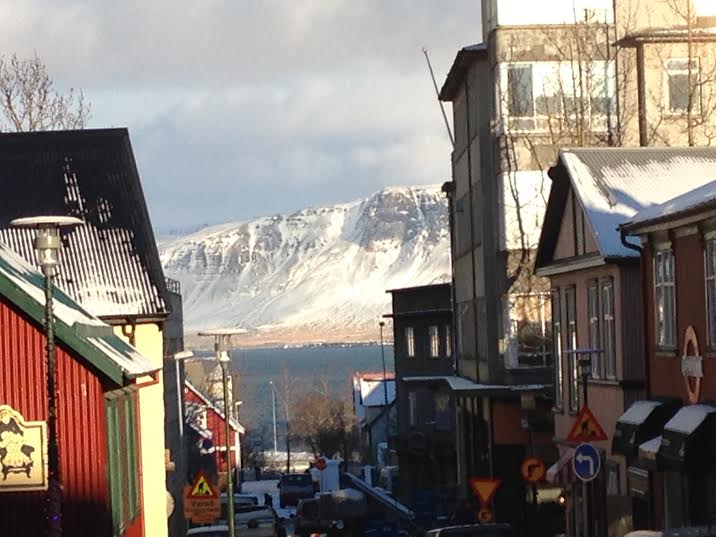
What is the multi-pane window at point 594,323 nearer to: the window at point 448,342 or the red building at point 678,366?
the red building at point 678,366

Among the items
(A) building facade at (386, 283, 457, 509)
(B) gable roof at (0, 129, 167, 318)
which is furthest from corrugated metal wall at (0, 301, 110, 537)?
(A) building facade at (386, 283, 457, 509)

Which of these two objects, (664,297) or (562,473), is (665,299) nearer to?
(664,297)

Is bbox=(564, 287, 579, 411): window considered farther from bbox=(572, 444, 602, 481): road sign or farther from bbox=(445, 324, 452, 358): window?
bbox=(445, 324, 452, 358): window

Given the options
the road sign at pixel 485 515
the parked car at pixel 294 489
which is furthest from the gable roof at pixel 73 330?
the parked car at pixel 294 489

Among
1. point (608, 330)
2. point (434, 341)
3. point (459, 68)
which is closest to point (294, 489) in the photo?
point (434, 341)

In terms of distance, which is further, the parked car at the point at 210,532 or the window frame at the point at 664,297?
the parked car at the point at 210,532

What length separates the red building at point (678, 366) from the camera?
83.0 feet

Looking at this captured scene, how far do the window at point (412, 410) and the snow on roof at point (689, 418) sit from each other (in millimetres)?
47964

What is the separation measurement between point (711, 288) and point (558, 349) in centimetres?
1434

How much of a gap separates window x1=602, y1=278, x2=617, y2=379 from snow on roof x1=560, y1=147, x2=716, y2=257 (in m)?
1.25

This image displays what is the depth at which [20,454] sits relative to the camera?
22.9 m

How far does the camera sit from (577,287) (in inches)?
1468

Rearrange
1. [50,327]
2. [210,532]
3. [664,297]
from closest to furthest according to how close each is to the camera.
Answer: [50,327]
[664,297]
[210,532]

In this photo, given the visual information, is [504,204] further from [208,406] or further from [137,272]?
[208,406]
